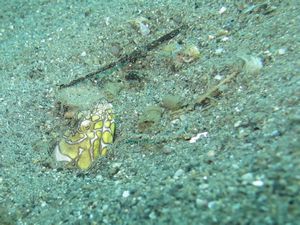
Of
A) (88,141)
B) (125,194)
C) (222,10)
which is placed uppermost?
(222,10)

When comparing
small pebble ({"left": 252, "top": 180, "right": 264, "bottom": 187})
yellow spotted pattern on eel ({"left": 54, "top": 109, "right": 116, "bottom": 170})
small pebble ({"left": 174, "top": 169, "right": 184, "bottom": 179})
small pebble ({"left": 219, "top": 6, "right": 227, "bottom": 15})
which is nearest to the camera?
small pebble ({"left": 252, "top": 180, "right": 264, "bottom": 187})

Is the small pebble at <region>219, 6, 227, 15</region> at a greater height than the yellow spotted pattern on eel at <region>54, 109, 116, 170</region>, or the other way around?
the small pebble at <region>219, 6, 227, 15</region>

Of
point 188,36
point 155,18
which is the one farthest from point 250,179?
point 155,18

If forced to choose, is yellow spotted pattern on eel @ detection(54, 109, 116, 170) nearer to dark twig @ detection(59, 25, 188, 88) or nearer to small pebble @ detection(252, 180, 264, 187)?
dark twig @ detection(59, 25, 188, 88)

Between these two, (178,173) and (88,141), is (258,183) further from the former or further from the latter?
(88,141)

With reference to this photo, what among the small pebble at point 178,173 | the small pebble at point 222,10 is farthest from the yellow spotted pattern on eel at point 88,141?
the small pebble at point 222,10

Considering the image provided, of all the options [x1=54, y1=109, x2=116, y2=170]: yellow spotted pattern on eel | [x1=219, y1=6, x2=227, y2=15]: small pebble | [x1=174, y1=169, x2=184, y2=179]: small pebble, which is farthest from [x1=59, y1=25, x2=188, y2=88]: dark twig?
[x1=174, y1=169, x2=184, y2=179]: small pebble

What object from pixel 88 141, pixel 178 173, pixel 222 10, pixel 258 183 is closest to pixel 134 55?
pixel 222 10

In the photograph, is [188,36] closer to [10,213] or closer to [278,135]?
[278,135]

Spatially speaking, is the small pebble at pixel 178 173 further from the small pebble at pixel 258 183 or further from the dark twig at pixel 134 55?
the dark twig at pixel 134 55
